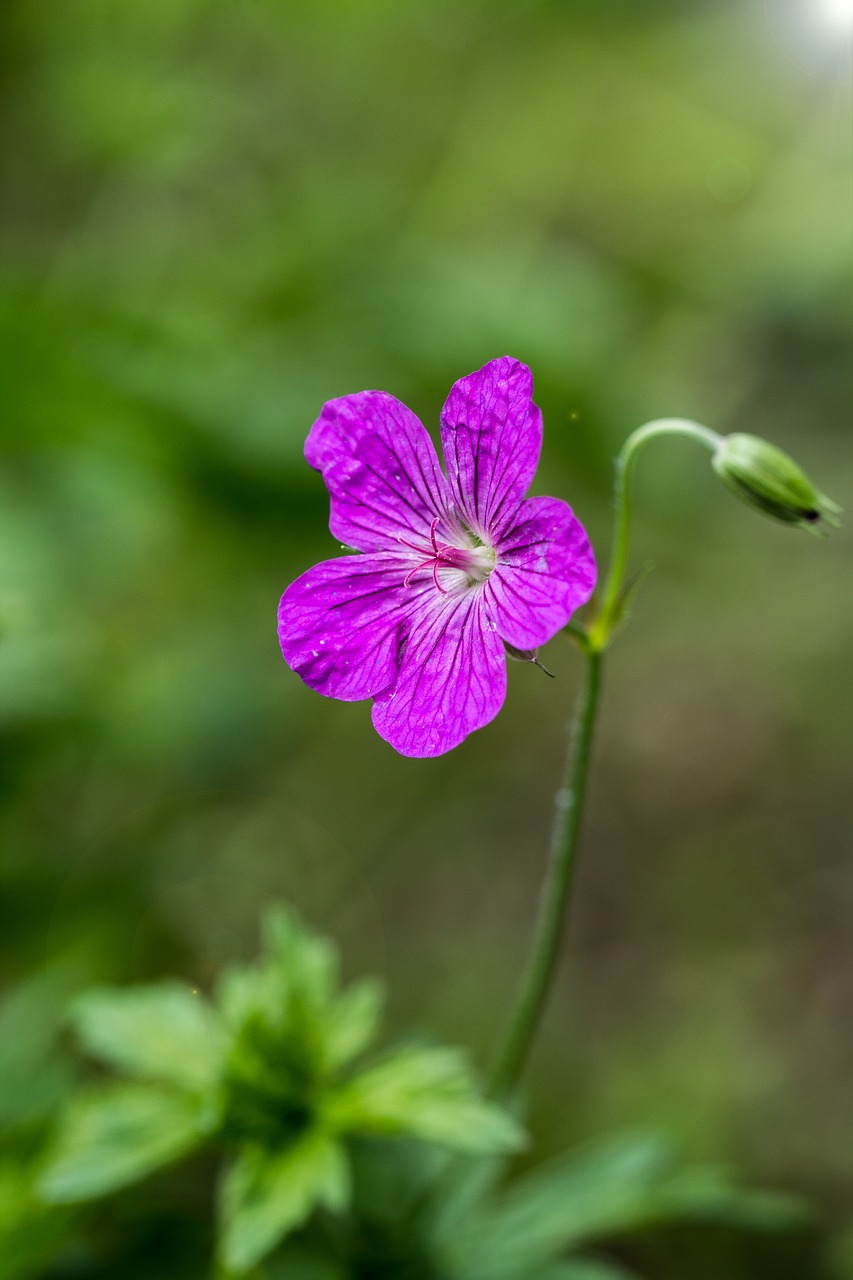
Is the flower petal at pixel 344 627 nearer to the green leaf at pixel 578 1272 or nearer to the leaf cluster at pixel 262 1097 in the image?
the leaf cluster at pixel 262 1097

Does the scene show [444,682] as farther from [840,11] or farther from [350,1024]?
[840,11]

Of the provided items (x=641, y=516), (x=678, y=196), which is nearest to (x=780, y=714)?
(x=641, y=516)

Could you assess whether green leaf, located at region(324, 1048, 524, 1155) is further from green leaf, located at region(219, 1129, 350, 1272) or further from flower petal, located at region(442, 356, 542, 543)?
flower petal, located at region(442, 356, 542, 543)

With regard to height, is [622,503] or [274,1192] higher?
[622,503]

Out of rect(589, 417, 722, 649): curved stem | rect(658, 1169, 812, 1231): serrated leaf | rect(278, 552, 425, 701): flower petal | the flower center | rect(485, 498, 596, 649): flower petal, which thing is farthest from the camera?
rect(658, 1169, 812, 1231): serrated leaf

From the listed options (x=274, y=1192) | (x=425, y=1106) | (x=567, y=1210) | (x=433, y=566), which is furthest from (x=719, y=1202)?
(x=433, y=566)

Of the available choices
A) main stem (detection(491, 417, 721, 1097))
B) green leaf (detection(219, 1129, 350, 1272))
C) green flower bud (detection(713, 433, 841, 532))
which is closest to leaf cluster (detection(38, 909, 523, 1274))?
green leaf (detection(219, 1129, 350, 1272))

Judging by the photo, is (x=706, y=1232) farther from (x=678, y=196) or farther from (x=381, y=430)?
(x=678, y=196)
